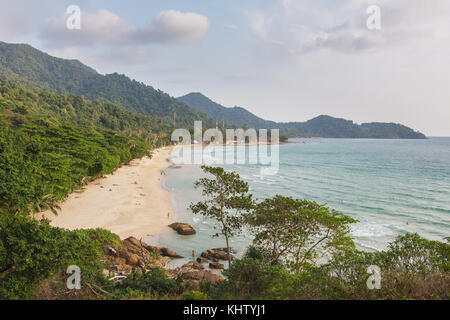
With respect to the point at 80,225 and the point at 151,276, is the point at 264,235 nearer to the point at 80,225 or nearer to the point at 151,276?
the point at 151,276

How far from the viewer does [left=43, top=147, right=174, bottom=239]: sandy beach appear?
22.0 m

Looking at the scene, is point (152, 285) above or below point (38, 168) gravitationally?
below

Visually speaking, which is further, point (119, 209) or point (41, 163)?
point (119, 209)

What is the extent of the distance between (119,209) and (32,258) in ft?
60.1

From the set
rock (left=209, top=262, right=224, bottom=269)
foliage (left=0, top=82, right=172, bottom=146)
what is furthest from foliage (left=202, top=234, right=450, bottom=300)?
foliage (left=0, top=82, right=172, bottom=146)

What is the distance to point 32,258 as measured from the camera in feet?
28.8

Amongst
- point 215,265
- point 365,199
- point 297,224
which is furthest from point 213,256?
point 365,199

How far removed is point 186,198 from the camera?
112 ft

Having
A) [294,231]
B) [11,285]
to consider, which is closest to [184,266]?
[294,231]

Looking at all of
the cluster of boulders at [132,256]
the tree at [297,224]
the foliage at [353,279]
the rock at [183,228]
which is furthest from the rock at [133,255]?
the foliage at [353,279]

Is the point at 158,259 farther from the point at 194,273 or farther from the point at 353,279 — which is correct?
the point at 353,279

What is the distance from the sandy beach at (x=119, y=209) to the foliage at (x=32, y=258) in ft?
35.6

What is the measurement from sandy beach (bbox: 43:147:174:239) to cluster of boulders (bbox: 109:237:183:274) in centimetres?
311

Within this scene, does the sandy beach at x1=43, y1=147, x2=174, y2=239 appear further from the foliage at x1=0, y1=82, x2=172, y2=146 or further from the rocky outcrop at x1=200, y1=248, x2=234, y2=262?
the foliage at x1=0, y1=82, x2=172, y2=146
